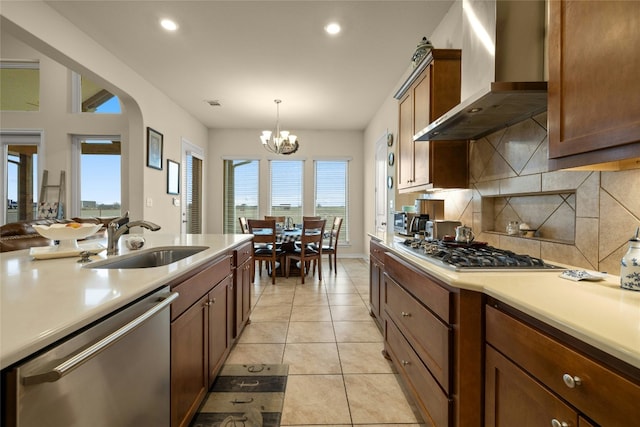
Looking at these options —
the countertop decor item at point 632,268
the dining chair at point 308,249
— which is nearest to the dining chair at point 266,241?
the dining chair at point 308,249

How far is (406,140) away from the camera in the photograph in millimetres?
2723

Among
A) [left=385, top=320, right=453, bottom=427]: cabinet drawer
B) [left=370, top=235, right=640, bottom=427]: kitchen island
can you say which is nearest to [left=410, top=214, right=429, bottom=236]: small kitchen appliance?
[left=385, top=320, right=453, bottom=427]: cabinet drawer

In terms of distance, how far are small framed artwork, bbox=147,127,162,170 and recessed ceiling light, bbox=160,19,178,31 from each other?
1.63 m

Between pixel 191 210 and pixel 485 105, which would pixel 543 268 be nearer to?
pixel 485 105

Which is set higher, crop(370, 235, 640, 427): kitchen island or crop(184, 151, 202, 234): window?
crop(184, 151, 202, 234): window

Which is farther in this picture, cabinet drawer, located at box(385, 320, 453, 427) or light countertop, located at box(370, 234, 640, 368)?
cabinet drawer, located at box(385, 320, 453, 427)

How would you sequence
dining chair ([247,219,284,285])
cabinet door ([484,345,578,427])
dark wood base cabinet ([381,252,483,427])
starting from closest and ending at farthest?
cabinet door ([484,345,578,427])
dark wood base cabinet ([381,252,483,427])
dining chair ([247,219,284,285])

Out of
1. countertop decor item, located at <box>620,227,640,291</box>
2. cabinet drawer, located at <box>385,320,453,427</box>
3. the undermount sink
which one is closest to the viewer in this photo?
countertop decor item, located at <box>620,227,640,291</box>

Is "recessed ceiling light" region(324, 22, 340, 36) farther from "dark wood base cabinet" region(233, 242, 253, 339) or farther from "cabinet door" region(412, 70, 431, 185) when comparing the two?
"dark wood base cabinet" region(233, 242, 253, 339)

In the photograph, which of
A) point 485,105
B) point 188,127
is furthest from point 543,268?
point 188,127

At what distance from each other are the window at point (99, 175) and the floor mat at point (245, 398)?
3813 millimetres

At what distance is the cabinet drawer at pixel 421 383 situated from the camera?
3.95 feet

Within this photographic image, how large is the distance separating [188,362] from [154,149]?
12.2ft

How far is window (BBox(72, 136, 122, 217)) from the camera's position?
454 centimetres
